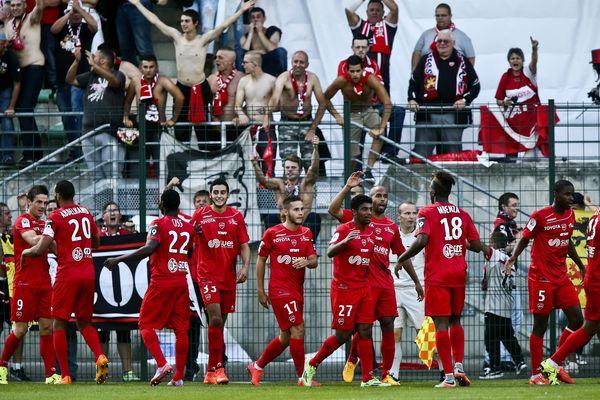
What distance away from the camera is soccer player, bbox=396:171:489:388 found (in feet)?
48.4

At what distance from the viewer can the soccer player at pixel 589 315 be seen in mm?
14977

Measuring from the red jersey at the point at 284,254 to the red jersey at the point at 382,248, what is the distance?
86 centimetres

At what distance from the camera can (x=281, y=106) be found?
19.9 metres

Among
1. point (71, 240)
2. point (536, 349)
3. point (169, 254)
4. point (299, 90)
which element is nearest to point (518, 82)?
point (299, 90)

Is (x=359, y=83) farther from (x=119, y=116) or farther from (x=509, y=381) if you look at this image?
(x=509, y=381)

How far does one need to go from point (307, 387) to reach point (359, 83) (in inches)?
227

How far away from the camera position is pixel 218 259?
16.3 metres

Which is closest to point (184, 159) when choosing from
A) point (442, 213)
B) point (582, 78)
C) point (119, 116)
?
point (119, 116)

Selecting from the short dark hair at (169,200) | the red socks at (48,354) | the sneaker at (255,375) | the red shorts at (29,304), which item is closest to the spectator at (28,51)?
the red shorts at (29,304)

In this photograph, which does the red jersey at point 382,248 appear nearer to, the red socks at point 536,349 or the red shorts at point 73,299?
the red socks at point 536,349

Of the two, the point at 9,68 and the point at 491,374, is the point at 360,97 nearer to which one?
the point at 491,374

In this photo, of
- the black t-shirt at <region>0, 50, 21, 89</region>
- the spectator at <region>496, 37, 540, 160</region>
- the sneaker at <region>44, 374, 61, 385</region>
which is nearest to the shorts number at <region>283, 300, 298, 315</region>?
the sneaker at <region>44, 374, 61, 385</region>

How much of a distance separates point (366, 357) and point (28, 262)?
433cm

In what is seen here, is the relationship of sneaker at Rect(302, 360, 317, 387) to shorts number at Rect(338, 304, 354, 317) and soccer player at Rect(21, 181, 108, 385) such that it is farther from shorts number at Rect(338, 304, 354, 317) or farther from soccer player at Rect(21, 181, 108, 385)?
soccer player at Rect(21, 181, 108, 385)
